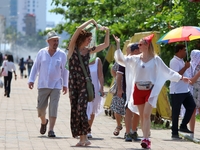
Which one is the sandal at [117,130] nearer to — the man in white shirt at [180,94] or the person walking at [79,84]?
the man in white shirt at [180,94]

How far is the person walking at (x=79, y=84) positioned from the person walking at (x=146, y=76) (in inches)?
19.3

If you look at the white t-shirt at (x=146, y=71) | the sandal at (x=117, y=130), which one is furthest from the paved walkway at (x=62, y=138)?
the white t-shirt at (x=146, y=71)

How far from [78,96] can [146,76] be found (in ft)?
3.45

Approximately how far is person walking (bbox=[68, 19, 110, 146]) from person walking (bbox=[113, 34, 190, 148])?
19.3 inches

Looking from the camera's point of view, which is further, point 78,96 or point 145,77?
point 78,96

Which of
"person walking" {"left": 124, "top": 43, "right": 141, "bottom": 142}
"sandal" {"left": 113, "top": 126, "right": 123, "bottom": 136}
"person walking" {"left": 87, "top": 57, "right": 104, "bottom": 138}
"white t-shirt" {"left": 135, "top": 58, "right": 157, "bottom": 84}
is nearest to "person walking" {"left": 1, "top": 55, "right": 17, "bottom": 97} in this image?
"person walking" {"left": 87, "top": 57, "right": 104, "bottom": 138}

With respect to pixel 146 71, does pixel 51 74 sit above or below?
below

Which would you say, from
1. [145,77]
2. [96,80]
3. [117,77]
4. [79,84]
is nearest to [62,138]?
[96,80]

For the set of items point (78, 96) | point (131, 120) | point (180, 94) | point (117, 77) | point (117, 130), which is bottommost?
point (117, 130)

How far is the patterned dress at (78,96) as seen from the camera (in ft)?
38.2

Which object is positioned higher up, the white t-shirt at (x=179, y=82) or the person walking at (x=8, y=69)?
the white t-shirt at (x=179, y=82)

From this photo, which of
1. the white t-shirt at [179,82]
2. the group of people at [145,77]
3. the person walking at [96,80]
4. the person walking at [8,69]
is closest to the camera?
the group of people at [145,77]

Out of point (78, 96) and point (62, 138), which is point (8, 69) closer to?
point (62, 138)

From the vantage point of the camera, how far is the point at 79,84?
11680mm
